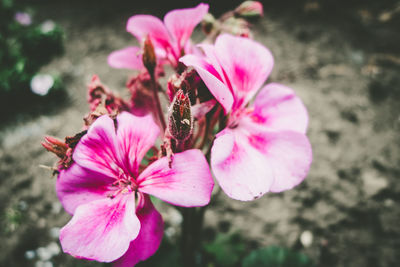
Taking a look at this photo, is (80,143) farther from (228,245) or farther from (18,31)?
(18,31)

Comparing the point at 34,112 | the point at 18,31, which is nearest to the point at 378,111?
the point at 34,112

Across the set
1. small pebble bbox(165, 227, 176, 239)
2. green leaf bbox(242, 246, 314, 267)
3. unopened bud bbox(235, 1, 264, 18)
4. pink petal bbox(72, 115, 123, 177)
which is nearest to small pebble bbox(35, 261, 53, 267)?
small pebble bbox(165, 227, 176, 239)

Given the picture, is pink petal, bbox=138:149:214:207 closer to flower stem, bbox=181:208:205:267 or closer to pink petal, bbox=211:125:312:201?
pink petal, bbox=211:125:312:201

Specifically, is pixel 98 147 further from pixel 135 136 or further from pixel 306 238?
pixel 306 238

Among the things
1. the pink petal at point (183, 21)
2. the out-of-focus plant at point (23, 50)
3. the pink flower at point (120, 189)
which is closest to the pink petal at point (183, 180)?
the pink flower at point (120, 189)

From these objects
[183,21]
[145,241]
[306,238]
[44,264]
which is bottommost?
[306,238]

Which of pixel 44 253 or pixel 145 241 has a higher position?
pixel 145 241

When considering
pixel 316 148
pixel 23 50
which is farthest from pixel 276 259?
pixel 23 50

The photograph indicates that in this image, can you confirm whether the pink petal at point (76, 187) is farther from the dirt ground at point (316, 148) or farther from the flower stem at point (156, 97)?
the dirt ground at point (316, 148)
